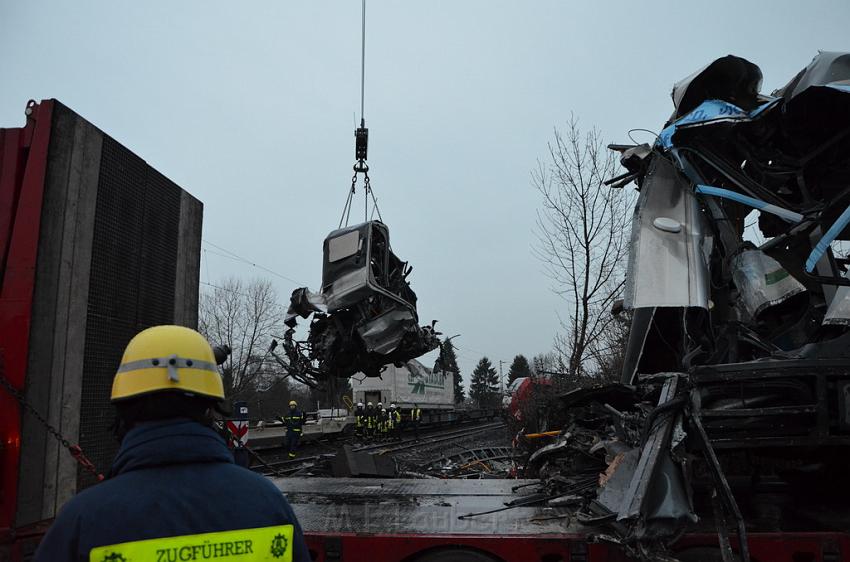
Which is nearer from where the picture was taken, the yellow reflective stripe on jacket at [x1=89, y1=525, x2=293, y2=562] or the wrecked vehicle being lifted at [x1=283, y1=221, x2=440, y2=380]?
the yellow reflective stripe on jacket at [x1=89, y1=525, x2=293, y2=562]

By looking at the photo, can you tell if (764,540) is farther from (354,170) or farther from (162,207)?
(354,170)

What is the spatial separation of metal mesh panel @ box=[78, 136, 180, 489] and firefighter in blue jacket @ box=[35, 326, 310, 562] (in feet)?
9.39

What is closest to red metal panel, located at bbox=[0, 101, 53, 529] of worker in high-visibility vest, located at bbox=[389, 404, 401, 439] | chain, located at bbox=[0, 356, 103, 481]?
chain, located at bbox=[0, 356, 103, 481]

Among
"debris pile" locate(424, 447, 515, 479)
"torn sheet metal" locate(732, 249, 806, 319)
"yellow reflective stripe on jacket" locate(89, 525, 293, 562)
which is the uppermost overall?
"torn sheet metal" locate(732, 249, 806, 319)

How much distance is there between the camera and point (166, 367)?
1.66m

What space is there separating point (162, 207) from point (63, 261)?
136cm

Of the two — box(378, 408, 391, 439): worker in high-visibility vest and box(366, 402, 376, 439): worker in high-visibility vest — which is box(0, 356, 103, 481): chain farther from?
box(378, 408, 391, 439): worker in high-visibility vest

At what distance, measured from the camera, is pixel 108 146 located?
4.41 meters

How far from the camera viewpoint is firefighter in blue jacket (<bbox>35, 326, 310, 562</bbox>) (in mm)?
1410

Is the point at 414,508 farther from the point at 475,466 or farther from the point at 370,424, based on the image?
the point at 370,424

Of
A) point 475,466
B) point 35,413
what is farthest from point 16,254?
point 475,466

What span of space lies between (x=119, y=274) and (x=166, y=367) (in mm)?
3302

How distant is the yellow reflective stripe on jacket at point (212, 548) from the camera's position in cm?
139

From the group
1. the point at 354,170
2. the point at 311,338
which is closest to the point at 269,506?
the point at 311,338
